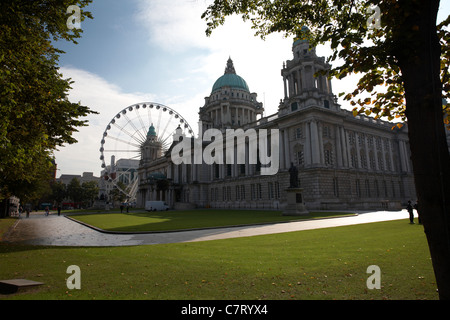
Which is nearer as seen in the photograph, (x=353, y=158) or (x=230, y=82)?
(x=353, y=158)

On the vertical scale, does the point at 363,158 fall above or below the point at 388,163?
above

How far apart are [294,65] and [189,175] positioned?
46937 millimetres

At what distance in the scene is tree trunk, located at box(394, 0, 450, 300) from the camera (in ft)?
14.4

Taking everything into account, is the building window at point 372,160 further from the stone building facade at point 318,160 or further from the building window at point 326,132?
the building window at point 326,132

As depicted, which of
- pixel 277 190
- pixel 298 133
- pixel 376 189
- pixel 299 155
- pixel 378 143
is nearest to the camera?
pixel 299 155

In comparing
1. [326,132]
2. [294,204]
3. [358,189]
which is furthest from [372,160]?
[294,204]

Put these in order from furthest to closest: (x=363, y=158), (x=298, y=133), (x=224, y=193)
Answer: (x=224, y=193) < (x=363, y=158) < (x=298, y=133)

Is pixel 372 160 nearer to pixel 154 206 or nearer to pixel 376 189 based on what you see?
pixel 376 189

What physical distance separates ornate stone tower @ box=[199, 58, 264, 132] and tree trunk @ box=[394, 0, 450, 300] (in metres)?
85.6

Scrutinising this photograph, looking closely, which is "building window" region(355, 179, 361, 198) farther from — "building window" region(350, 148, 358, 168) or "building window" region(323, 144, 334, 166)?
"building window" region(323, 144, 334, 166)

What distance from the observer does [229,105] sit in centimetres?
9462

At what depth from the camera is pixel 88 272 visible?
812 cm

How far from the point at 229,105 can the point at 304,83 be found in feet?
142
